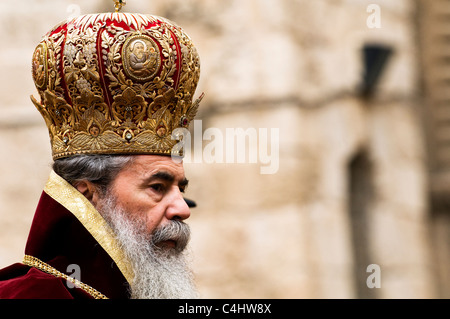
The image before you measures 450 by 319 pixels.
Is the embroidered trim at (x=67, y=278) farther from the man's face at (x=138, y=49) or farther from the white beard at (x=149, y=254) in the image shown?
the man's face at (x=138, y=49)

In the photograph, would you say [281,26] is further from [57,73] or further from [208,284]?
[57,73]

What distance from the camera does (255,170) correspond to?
10070mm

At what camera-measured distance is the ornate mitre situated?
4410 mm

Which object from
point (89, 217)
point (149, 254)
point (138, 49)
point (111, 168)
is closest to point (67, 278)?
point (89, 217)

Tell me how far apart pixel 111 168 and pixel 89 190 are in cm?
12

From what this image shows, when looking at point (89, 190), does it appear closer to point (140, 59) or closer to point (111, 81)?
point (111, 81)

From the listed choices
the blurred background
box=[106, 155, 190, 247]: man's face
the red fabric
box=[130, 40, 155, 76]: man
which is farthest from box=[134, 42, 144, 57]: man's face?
the blurred background

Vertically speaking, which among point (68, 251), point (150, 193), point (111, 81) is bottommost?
point (68, 251)

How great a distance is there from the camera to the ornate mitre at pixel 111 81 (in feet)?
14.5

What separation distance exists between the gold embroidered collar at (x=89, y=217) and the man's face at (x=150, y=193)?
0.11 metres

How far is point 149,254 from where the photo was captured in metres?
4.42

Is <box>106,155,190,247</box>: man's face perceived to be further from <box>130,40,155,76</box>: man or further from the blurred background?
the blurred background

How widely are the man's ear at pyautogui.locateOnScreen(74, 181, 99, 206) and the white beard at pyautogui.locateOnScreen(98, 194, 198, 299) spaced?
0.09ft
